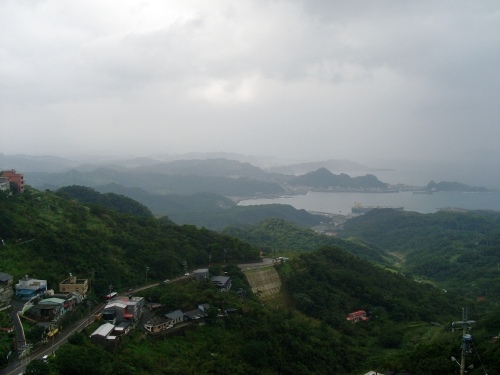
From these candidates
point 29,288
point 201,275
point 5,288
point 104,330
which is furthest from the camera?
point 201,275

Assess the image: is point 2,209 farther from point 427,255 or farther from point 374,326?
point 427,255

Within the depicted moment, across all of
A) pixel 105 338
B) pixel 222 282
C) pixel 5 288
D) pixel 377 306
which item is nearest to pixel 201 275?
pixel 222 282

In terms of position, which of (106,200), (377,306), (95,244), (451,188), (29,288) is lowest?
(377,306)

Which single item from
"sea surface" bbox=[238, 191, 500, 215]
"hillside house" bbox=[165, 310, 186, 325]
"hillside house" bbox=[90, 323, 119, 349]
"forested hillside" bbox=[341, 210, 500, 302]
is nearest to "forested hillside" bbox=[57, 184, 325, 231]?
"forested hillside" bbox=[341, 210, 500, 302]

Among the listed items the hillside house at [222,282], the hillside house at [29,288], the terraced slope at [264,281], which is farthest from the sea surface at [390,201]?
the hillside house at [29,288]

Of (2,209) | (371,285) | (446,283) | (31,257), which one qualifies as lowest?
(446,283)

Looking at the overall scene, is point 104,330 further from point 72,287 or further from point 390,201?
point 390,201

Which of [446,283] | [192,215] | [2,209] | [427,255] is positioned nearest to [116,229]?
[2,209]
